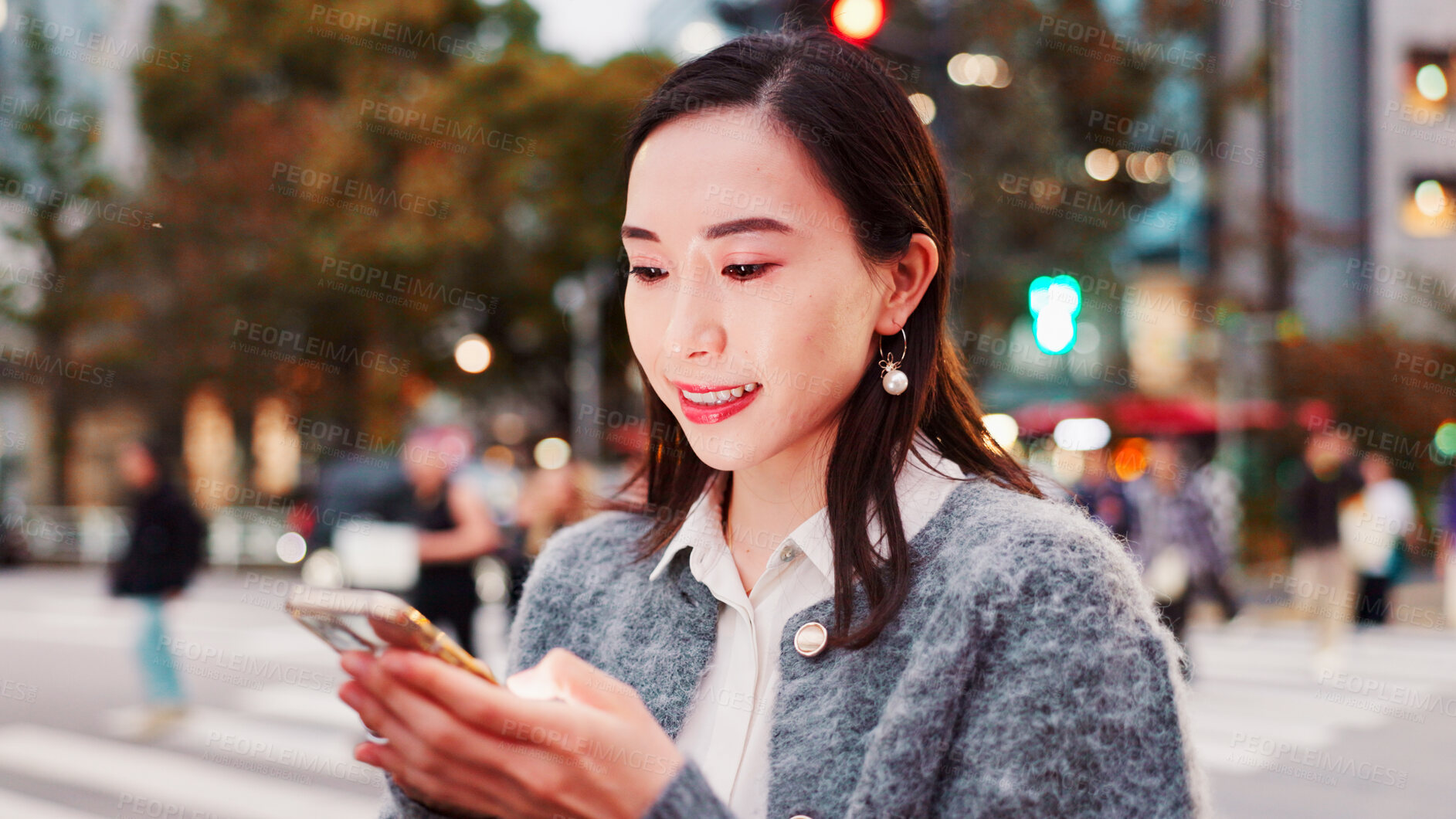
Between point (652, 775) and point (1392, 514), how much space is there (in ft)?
36.6

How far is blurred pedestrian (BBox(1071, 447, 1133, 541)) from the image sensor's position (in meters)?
9.27

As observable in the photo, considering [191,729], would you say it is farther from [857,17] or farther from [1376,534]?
[1376,534]

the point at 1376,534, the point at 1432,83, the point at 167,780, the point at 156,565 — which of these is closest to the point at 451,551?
the point at 167,780

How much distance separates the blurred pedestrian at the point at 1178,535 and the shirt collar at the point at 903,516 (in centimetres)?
746

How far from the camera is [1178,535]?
30.1 feet

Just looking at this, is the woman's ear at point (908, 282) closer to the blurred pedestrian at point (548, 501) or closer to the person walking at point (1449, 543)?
the blurred pedestrian at point (548, 501)

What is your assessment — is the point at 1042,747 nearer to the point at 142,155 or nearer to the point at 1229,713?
the point at 1229,713

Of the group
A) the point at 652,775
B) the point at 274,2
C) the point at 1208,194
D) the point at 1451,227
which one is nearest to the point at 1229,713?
the point at 652,775

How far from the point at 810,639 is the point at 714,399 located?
322mm

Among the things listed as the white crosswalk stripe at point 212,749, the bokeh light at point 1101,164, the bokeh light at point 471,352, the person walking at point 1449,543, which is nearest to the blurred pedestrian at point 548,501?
the white crosswalk stripe at point 212,749

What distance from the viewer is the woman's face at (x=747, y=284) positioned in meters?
1.41

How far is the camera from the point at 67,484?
26188 mm

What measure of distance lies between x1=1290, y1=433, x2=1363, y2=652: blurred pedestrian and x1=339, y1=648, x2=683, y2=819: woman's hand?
10.3 meters

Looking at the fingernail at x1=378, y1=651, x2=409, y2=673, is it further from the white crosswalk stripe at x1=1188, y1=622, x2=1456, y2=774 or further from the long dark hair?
the white crosswalk stripe at x1=1188, y1=622, x2=1456, y2=774
